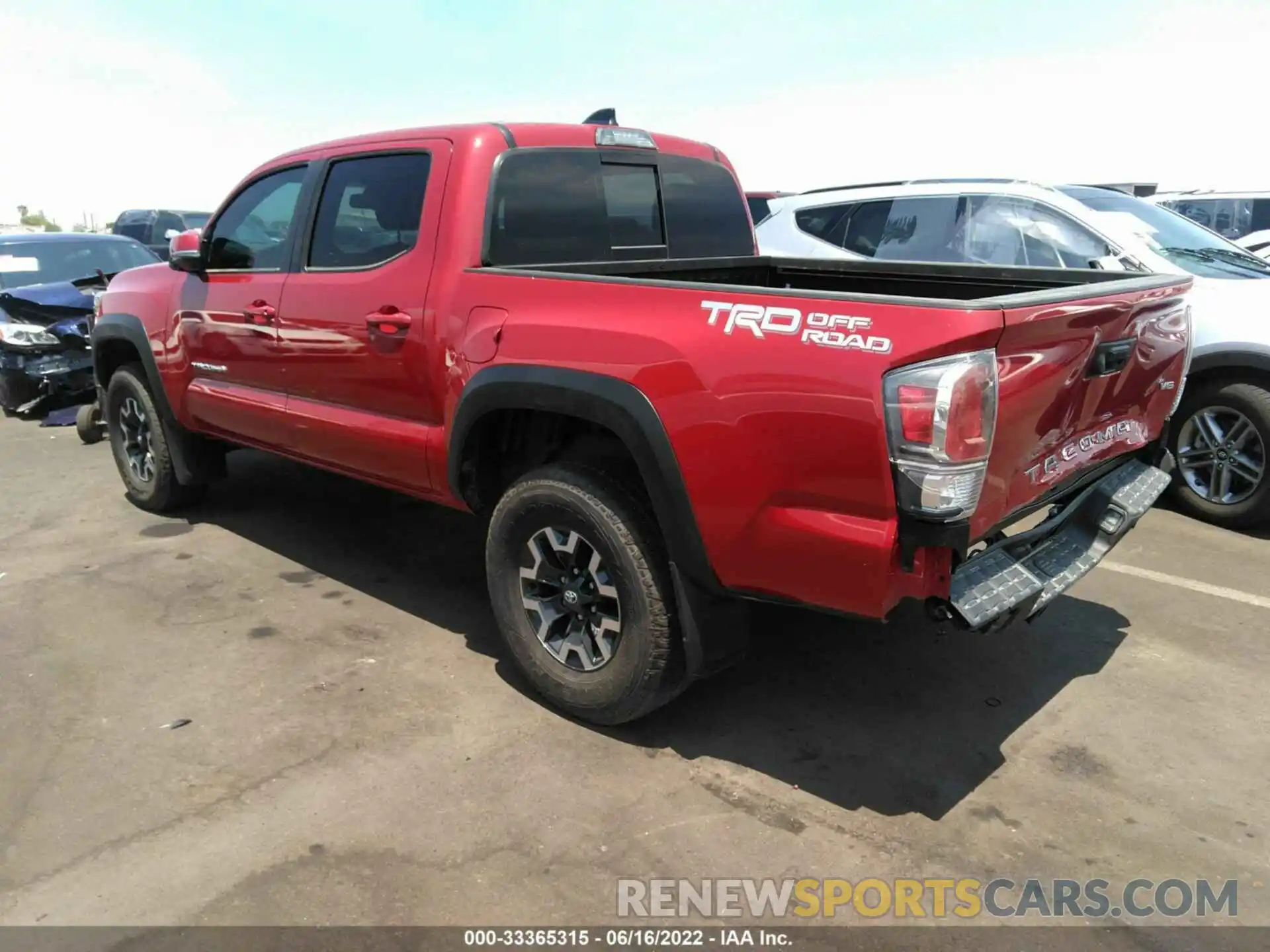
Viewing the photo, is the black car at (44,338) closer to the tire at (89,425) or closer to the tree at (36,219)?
the tire at (89,425)

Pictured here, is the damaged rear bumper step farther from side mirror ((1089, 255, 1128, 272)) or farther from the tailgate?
side mirror ((1089, 255, 1128, 272))

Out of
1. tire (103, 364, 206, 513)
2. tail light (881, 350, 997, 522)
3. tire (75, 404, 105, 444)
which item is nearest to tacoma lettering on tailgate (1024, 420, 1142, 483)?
tail light (881, 350, 997, 522)

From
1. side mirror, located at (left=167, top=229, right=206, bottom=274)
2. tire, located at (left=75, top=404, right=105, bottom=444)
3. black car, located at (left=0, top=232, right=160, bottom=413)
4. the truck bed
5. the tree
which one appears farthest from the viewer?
the tree

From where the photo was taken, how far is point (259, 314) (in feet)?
14.4

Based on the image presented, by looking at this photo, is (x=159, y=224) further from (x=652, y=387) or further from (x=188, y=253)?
(x=652, y=387)

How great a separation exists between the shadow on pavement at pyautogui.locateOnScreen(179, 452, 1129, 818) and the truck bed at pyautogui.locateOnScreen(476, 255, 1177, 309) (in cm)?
144

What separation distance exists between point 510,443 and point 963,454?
1.77 metres

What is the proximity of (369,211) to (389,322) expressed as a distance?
60 cm

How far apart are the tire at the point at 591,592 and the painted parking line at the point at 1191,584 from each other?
8.90 ft

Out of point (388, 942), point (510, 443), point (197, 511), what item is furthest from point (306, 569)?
point (388, 942)

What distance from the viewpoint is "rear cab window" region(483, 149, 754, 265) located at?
3639mm

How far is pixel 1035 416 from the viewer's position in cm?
259

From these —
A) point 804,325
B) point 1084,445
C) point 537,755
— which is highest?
point 804,325

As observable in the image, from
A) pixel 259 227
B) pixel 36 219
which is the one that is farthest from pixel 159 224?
pixel 36 219
